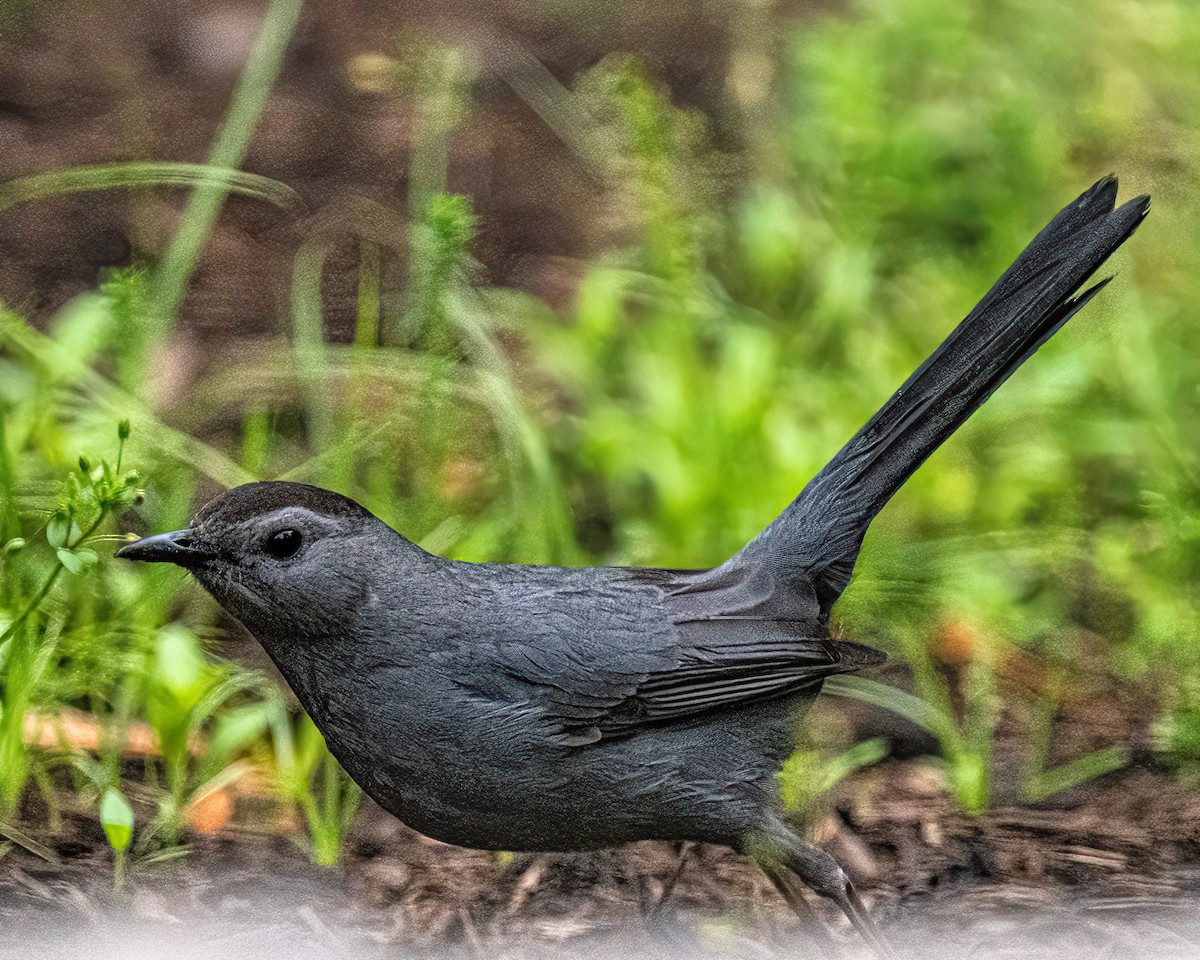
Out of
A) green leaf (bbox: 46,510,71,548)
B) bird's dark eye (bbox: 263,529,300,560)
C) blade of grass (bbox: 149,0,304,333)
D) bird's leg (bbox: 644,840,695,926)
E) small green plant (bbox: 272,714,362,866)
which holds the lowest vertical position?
bird's leg (bbox: 644,840,695,926)

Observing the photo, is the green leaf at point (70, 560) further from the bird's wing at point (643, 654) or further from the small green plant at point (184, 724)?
the bird's wing at point (643, 654)

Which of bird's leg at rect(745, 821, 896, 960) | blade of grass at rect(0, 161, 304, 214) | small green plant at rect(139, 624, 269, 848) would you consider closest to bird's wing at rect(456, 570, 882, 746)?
bird's leg at rect(745, 821, 896, 960)

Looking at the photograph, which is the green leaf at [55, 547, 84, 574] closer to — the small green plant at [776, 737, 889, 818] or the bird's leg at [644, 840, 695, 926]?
the bird's leg at [644, 840, 695, 926]

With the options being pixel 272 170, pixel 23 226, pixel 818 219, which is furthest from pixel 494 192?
pixel 23 226

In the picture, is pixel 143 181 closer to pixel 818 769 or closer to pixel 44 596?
pixel 44 596

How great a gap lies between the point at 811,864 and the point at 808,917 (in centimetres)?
30

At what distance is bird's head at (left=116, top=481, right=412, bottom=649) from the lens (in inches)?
123

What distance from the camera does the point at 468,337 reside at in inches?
193

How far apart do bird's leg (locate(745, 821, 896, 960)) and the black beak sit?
1327mm

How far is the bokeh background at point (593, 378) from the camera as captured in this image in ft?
12.8

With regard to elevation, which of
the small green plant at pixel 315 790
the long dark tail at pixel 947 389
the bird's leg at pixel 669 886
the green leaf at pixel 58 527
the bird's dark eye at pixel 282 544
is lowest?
the bird's leg at pixel 669 886

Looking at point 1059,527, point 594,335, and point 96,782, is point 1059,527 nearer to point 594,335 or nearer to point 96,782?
point 594,335

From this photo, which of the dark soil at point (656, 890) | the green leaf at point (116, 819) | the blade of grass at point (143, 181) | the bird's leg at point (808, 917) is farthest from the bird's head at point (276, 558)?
the blade of grass at point (143, 181)

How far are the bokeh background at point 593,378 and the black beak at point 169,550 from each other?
14 cm
